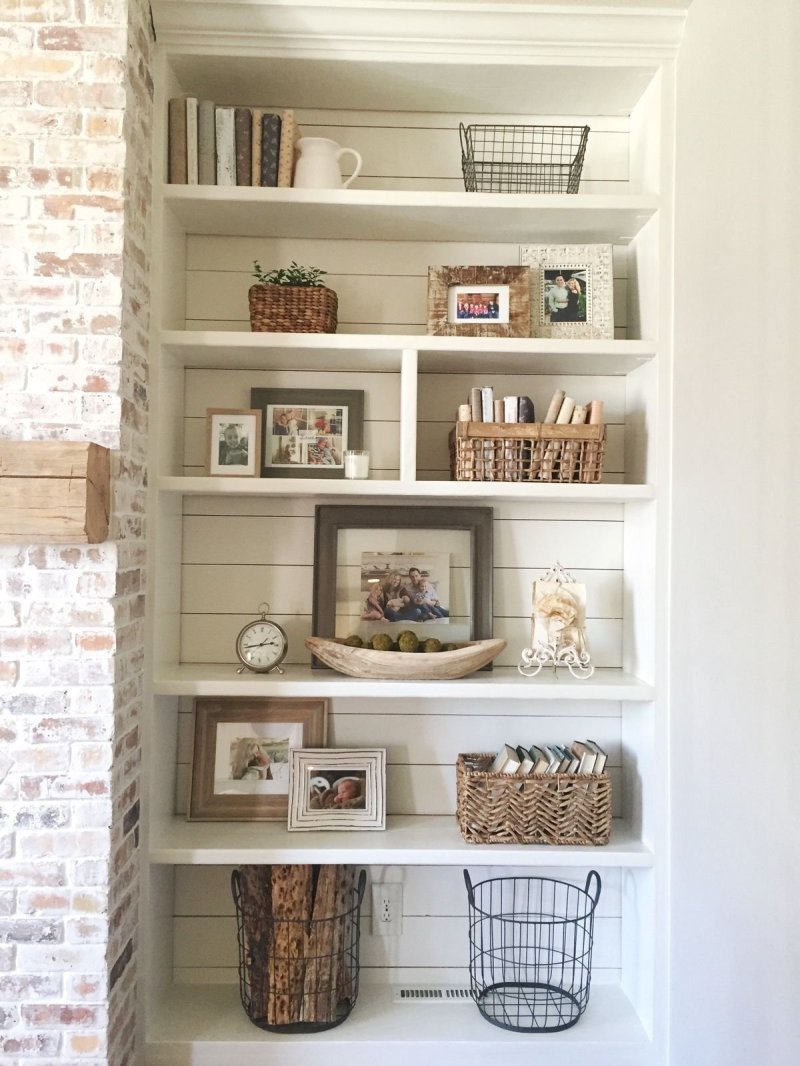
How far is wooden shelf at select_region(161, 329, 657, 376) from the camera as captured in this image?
1.99 m

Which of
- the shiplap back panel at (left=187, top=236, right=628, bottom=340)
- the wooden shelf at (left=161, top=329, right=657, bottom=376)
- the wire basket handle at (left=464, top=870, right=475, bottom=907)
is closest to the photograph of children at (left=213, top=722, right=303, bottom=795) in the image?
the wire basket handle at (left=464, top=870, right=475, bottom=907)

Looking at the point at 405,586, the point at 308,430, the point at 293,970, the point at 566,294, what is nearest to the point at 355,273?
the point at 308,430

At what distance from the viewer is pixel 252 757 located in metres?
2.17

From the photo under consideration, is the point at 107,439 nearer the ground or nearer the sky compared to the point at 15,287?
nearer the ground

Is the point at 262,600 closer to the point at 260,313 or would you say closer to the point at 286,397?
the point at 286,397

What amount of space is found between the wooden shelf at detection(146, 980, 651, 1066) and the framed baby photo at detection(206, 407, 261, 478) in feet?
4.34

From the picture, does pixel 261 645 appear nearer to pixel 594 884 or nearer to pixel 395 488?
pixel 395 488

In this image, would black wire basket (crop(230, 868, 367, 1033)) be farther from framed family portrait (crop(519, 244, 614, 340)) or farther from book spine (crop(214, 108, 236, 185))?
book spine (crop(214, 108, 236, 185))

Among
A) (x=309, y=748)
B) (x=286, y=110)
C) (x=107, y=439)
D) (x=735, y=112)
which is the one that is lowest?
(x=309, y=748)

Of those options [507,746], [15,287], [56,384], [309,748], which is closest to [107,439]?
[56,384]

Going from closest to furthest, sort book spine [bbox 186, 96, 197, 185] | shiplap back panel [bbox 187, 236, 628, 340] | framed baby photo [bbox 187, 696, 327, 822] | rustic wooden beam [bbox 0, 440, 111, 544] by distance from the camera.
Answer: rustic wooden beam [bbox 0, 440, 111, 544], book spine [bbox 186, 96, 197, 185], framed baby photo [bbox 187, 696, 327, 822], shiplap back panel [bbox 187, 236, 628, 340]

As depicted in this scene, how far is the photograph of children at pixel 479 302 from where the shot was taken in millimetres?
2072

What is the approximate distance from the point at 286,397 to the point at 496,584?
30.0 inches

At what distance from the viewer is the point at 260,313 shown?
205 cm
